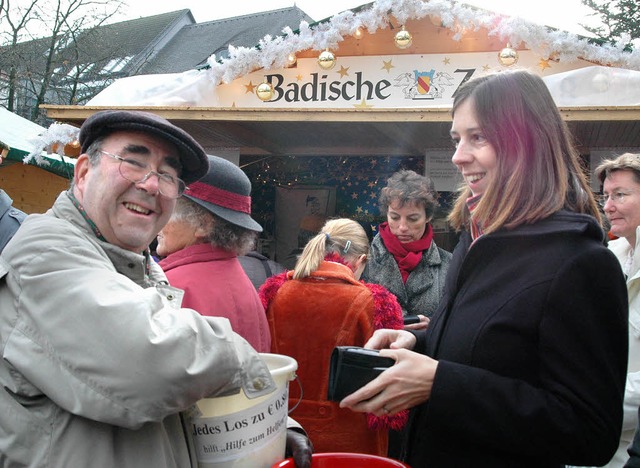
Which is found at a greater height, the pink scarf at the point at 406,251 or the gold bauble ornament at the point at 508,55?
the gold bauble ornament at the point at 508,55

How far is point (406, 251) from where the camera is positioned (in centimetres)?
377

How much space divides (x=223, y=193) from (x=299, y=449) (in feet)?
4.50

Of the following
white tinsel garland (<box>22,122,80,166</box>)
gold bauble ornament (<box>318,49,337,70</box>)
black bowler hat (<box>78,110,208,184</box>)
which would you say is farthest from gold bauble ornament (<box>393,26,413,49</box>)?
black bowler hat (<box>78,110,208,184</box>)

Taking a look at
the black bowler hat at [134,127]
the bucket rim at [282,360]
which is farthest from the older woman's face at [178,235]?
the bucket rim at [282,360]

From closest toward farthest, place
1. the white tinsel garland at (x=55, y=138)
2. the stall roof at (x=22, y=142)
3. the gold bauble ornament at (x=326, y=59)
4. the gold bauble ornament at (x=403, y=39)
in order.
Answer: the gold bauble ornament at (x=403, y=39) → the gold bauble ornament at (x=326, y=59) → the white tinsel garland at (x=55, y=138) → the stall roof at (x=22, y=142)

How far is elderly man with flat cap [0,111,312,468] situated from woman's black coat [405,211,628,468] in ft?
1.80

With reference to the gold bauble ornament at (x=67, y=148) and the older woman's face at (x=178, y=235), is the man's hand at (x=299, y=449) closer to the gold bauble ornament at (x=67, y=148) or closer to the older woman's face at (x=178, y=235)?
the older woman's face at (x=178, y=235)

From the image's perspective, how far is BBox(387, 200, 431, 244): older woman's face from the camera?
3756 mm

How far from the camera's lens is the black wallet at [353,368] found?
150cm

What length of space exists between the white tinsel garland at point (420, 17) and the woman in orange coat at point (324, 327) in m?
3.20

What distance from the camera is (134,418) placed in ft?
3.84

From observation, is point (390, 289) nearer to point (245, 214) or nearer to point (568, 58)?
point (245, 214)

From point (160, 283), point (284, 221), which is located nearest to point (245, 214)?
point (160, 283)

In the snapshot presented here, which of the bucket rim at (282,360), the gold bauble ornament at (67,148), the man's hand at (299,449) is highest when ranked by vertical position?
the gold bauble ornament at (67,148)
